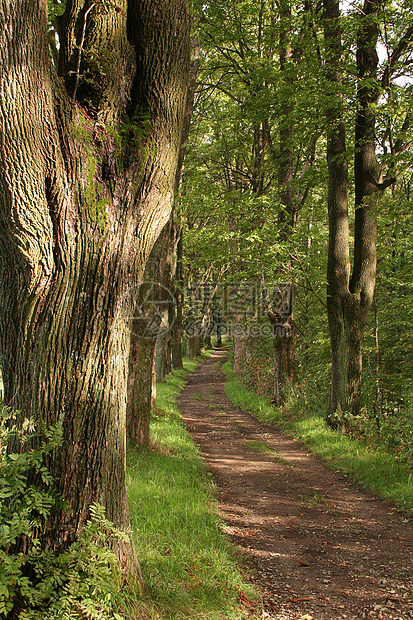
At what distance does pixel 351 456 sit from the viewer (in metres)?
8.19

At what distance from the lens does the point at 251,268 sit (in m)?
12.2

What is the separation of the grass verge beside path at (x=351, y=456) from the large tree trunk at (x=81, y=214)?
15.4ft

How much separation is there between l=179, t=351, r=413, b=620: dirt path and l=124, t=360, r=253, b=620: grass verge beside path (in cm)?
33

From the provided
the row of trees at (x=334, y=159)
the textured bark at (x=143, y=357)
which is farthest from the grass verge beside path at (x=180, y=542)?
the row of trees at (x=334, y=159)

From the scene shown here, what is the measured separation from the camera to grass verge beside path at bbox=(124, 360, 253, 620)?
3.52 meters

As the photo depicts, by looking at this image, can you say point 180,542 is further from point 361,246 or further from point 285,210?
point 285,210

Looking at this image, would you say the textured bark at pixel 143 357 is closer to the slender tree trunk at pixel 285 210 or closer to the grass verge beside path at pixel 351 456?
the grass verge beside path at pixel 351 456

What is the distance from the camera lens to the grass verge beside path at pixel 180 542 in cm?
352

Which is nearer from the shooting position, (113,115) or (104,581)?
(104,581)

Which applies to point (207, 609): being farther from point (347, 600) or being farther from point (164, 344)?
point (164, 344)

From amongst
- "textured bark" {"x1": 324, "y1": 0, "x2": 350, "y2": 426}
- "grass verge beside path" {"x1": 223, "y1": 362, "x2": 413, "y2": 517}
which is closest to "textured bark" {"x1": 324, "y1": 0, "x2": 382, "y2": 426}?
"textured bark" {"x1": 324, "y1": 0, "x2": 350, "y2": 426}

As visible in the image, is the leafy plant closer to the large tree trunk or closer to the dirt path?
the large tree trunk

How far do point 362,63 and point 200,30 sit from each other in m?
4.66

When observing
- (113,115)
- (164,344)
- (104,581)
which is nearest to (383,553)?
(104,581)
